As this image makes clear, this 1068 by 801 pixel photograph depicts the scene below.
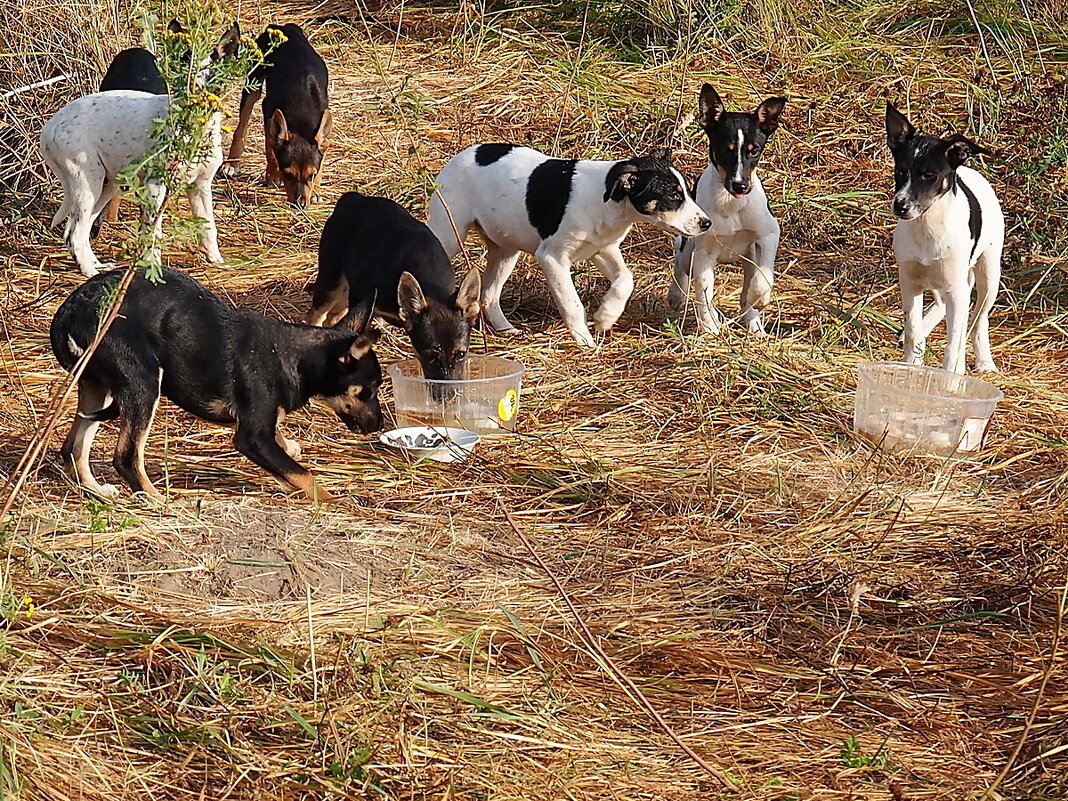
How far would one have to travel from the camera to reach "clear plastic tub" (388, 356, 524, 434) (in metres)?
6.69

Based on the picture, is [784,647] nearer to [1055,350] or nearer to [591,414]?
[591,414]

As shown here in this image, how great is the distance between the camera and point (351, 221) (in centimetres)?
778

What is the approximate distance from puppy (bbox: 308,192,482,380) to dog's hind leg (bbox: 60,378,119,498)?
5.62ft

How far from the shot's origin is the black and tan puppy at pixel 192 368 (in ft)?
18.5

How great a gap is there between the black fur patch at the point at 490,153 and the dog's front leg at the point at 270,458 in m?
3.17

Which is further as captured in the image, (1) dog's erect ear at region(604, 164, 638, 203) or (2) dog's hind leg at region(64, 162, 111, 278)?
(2) dog's hind leg at region(64, 162, 111, 278)

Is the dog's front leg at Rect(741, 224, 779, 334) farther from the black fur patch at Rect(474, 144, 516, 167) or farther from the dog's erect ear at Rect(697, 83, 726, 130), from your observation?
the black fur patch at Rect(474, 144, 516, 167)

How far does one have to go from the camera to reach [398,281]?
23.8 ft

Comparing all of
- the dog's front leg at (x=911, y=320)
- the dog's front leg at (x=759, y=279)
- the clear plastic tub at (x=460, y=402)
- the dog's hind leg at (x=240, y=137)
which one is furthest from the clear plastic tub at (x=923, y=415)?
the dog's hind leg at (x=240, y=137)

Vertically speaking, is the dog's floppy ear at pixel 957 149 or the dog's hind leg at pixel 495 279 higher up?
the dog's floppy ear at pixel 957 149

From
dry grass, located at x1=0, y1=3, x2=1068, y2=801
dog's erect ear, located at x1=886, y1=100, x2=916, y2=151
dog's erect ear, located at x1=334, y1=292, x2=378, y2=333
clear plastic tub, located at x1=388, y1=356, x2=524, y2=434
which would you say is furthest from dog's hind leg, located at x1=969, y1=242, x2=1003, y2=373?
dog's erect ear, located at x1=334, y1=292, x2=378, y2=333

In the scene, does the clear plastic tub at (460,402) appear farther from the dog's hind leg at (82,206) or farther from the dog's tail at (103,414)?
the dog's hind leg at (82,206)

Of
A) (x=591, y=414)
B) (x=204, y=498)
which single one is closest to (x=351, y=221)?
(x=591, y=414)

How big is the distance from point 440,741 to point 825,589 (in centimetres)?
175
